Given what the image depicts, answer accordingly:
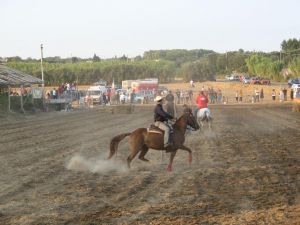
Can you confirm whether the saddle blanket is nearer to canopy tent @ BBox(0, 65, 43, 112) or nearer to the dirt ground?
the dirt ground

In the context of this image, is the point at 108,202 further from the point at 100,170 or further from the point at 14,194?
the point at 100,170

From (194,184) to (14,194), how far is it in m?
3.87

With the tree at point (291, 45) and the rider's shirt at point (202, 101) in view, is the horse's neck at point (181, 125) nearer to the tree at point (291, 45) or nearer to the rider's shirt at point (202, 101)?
the rider's shirt at point (202, 101)

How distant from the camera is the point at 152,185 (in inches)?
485

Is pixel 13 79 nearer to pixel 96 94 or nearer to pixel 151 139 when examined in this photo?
pixel 96 94

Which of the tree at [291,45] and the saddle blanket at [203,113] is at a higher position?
the tree at [291,45]

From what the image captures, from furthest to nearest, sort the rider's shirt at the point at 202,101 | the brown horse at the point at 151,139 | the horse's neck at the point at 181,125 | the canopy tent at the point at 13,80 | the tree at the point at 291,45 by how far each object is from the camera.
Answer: the tree at the point at 291,45 < the canopy tent at the point at 13,80 < the rider's shirt at the point at 202,101 < the horse's neck at the point at 181,125 < the brown horse at the point at 151,139

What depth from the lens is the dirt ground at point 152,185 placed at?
9.39 metres

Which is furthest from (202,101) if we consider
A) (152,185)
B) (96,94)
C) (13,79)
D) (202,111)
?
(96,94)

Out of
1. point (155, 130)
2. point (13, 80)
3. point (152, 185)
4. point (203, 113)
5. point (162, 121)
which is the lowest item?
point (152, 185)

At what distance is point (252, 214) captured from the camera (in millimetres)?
9281

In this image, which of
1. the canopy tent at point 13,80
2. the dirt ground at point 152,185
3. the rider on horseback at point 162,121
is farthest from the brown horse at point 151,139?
the canopy tent at point 13,80

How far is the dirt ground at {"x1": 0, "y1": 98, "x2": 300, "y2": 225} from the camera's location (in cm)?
939

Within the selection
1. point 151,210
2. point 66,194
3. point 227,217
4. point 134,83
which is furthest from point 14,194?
point 134,83
